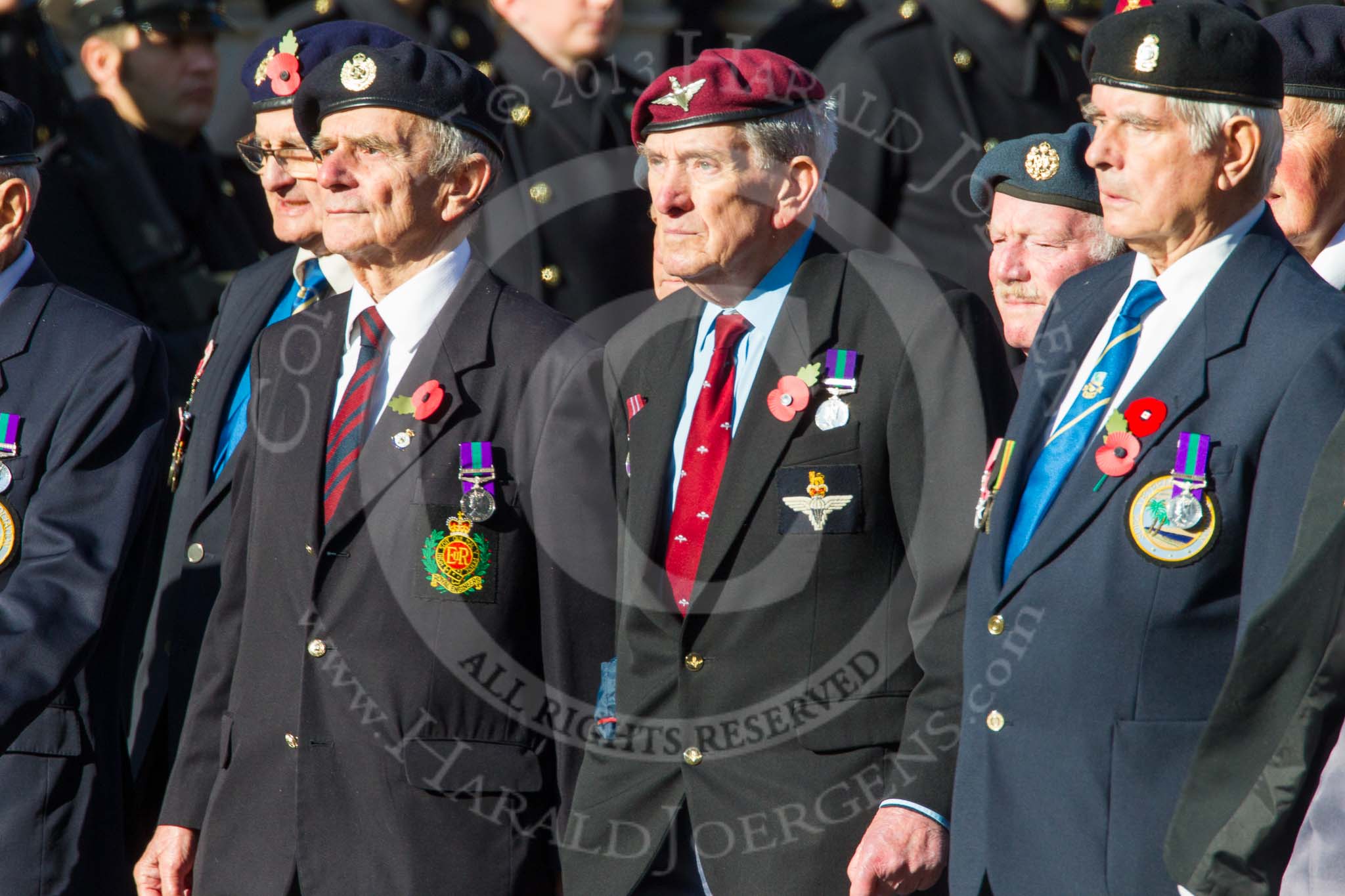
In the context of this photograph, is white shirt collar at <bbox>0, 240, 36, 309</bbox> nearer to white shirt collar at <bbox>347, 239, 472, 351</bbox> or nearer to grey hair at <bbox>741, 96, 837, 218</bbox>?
white shirt collar at <bbox>347, 239, 472, 351</bbox>

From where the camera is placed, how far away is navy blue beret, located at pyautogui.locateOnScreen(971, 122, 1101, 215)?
14.0 feet

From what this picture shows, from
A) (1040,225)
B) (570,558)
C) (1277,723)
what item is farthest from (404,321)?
(1277,723)

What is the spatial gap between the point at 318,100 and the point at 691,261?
97 cm

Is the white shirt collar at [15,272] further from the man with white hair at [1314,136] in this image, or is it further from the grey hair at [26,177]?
the man with white hair at [1314,136]

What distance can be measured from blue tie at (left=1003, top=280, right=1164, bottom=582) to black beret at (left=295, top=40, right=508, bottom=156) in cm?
154

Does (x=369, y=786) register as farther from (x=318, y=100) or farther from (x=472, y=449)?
(x=318, y=100)

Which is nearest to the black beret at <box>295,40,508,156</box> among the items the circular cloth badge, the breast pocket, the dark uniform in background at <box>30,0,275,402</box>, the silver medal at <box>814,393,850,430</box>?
the breast pocket

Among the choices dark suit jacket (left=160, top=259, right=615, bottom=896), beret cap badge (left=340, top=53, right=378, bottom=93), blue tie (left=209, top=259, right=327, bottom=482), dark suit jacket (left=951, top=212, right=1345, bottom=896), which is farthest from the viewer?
blue tie (left=209, top=259, right=327, bottom=482)

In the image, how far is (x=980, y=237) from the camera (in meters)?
5.41

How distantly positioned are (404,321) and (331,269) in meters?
1.18

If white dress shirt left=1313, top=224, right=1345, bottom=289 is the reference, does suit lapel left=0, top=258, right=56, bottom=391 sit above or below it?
below

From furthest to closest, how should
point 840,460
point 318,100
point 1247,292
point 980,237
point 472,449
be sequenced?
point 980,237, point 318,100, point 472,449, point 840,460, point 1247,292

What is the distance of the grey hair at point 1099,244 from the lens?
4.28 meters

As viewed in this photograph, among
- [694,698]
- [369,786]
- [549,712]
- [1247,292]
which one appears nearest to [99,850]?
[369,786]
